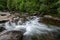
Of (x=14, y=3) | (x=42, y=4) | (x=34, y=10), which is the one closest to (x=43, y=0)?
(x=42, y=4)

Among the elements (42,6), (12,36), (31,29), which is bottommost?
(42,6)

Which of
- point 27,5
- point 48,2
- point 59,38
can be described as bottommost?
point 27,5

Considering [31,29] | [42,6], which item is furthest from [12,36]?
[42,6]

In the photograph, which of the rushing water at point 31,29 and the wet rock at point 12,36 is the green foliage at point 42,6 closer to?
Answer: the rushing water at point 31,29

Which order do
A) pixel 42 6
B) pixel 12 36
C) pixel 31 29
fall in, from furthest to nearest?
pixel 42 6 < pixel 31 29 < pixel 12 36

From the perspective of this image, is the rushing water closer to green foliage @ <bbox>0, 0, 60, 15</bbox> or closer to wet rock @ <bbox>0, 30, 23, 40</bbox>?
wet rock @ <bbox>0, 30, 23, 40</bbox>

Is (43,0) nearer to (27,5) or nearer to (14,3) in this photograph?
(27,5)

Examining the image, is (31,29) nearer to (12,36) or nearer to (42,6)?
(12,36)

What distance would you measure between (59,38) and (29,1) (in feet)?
66.2

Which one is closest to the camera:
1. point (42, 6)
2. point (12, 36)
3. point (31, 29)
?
point (12, 36)

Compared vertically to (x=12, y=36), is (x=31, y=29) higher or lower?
lower

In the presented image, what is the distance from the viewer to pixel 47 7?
973 inches

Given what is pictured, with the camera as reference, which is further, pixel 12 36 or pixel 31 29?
pixel 31 29

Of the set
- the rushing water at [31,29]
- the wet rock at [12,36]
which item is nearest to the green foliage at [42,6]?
the rushing water at [31,29]
